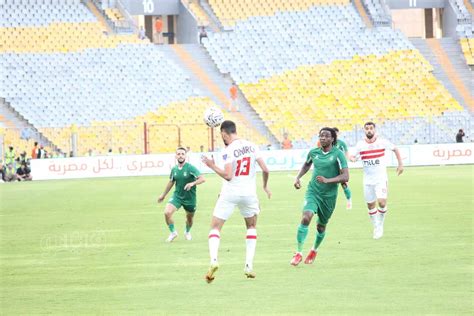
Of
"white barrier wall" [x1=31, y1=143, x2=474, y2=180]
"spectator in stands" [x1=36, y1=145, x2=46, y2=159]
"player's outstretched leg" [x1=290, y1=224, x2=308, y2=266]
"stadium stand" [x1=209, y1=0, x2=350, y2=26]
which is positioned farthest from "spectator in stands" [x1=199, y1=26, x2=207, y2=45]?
"player's outstretched leg" [x1=290, y1=224, x2=308, y2=266]

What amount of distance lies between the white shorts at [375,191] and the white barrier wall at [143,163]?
25.7 m

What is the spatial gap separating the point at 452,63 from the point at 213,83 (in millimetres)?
13679

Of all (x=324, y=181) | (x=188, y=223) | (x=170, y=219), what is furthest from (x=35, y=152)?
(x=324, y=181)

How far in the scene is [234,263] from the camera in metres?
14.6

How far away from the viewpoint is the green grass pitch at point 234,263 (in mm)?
11000

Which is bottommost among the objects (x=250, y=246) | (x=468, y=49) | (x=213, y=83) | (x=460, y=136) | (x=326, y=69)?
(x=250, y=246)

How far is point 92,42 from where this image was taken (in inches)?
2183

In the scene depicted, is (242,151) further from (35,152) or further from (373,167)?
(35,152)

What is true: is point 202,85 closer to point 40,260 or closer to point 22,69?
point 22,69

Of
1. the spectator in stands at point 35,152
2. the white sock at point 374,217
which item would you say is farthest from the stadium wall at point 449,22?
the white sock at point 374,217

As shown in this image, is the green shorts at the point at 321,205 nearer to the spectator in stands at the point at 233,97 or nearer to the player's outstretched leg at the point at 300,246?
the player's outstretched leg at the point at 300,246

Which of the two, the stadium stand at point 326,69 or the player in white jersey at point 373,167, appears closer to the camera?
the player in white jersey at point 373,167

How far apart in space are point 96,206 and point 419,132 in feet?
→ 81.3

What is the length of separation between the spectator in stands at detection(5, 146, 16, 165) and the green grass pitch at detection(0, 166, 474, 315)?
16844 millimetres
